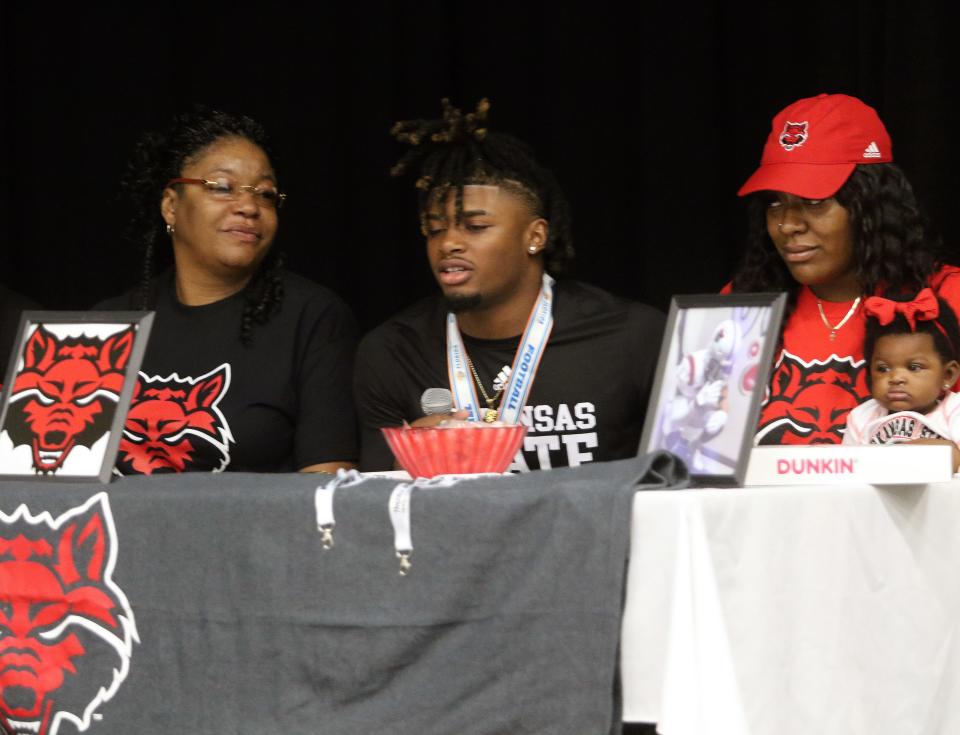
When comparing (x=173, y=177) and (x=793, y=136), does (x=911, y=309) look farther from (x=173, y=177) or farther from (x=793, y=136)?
(x=173, y=177)

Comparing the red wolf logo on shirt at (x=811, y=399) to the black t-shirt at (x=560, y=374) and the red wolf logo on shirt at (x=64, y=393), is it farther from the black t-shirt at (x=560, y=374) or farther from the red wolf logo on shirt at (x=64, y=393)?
the red wolf logo on shirt at (x=64, y=393)

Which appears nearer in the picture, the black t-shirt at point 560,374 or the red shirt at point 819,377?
the red shirt at point 819,377

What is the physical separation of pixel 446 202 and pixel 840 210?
2.73ft

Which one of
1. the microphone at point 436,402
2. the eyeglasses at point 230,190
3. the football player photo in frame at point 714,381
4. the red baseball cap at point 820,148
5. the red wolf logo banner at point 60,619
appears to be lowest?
the red wolf logo banner at point 60,619

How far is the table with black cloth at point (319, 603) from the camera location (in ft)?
6.05

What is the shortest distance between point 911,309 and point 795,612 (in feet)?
3.12

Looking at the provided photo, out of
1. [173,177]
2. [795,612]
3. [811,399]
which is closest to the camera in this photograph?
[795,612]

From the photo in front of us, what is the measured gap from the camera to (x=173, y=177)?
3.53 metres

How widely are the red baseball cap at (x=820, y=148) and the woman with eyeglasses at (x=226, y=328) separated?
1052mm

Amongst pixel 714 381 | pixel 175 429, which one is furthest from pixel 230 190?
pixel 714 381

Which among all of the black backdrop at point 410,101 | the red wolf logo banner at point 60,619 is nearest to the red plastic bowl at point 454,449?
the red wolf logo banner at point 60,619

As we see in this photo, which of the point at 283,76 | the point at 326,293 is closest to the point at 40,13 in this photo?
the point at 283,76

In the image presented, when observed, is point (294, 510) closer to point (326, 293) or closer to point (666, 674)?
point (666, 674)

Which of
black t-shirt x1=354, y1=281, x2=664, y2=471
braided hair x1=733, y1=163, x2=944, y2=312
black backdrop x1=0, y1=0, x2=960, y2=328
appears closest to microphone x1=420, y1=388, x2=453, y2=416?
black t-shirt x1=354, y1=281, x2=664, y2=471
